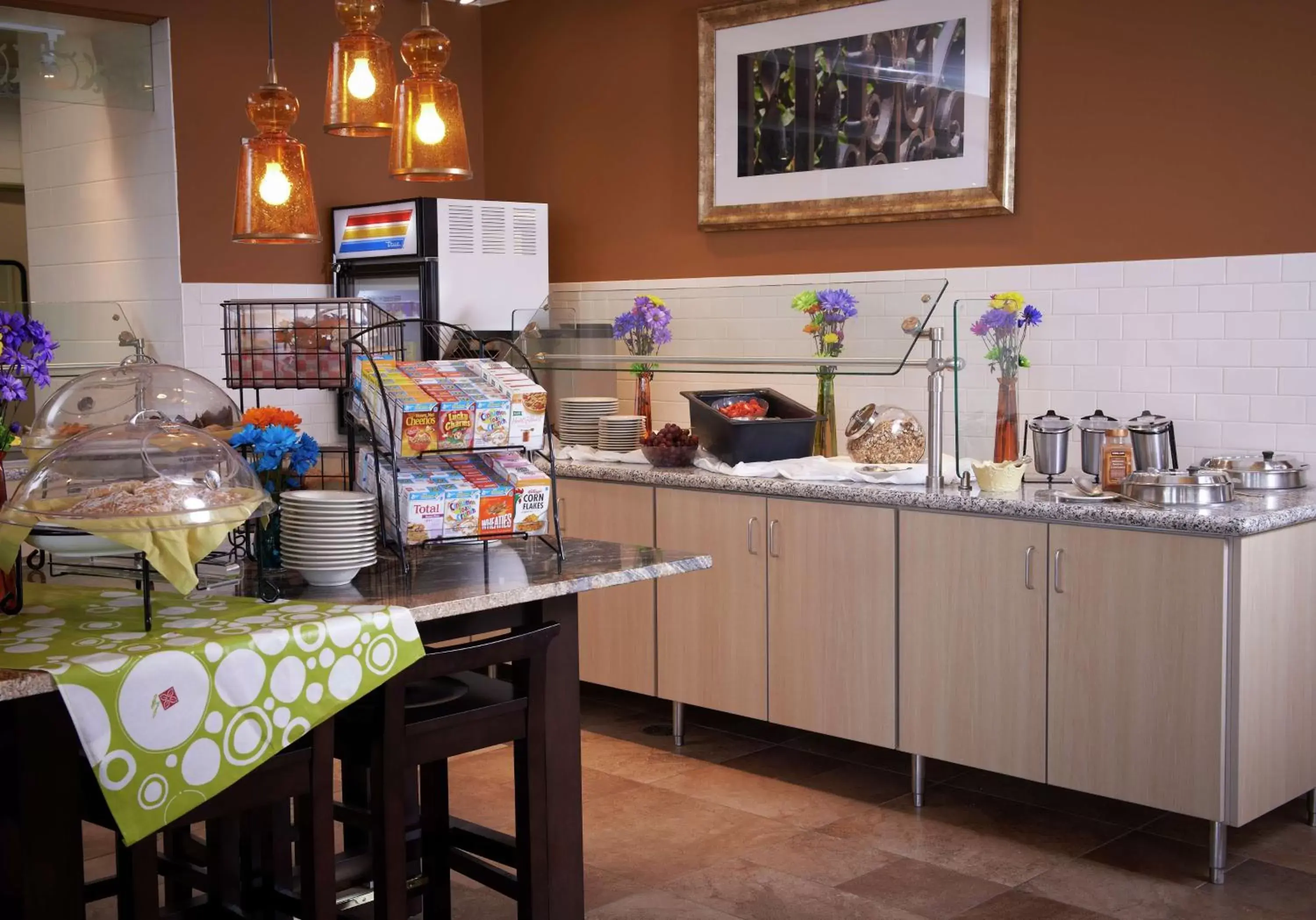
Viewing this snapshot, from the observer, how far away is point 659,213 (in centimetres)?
614

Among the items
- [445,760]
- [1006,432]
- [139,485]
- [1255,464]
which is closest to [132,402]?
[139,485]

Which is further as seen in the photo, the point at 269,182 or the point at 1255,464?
the point at 1255,464

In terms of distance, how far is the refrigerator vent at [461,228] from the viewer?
6.00 m

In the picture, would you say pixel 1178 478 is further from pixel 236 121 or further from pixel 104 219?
pixel 104 219

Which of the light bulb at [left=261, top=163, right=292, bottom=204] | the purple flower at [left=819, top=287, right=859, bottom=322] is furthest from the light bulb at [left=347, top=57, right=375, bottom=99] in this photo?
the purple flower at [left=819, top=287, right=859, bottom=322]

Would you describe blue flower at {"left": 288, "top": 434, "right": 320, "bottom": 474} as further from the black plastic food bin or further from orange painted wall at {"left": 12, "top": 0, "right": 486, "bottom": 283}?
orange painted wall at {"left": 12, "top": 0, "right": 486, "bottom": 283}

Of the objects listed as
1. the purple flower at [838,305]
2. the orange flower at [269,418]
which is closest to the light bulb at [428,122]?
the orange flower at [269,418]

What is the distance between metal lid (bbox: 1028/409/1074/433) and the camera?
4223 mm

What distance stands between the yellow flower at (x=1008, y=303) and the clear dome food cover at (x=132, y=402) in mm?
2366

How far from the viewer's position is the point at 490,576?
285cm

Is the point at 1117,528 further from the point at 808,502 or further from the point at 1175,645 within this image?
the point at 808,502

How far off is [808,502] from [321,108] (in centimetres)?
331

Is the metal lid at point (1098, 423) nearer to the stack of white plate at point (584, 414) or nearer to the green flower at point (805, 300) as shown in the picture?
the green flower at point (805, 300)

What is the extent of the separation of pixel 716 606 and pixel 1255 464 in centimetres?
175
